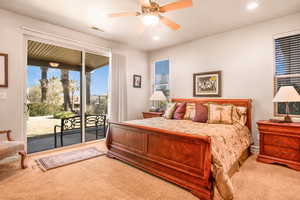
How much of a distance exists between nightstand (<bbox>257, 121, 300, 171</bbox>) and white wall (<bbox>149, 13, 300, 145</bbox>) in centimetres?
55

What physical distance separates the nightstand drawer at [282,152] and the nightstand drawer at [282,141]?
58mm

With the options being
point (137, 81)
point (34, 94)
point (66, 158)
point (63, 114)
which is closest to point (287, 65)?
point (137, 81)

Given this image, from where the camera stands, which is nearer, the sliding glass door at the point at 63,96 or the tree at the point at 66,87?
the sliding glass door at the point at 63,96

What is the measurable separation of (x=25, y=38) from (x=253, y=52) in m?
4.73

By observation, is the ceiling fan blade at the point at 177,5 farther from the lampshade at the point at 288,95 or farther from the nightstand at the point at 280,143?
the nightstand at the point at 280,143

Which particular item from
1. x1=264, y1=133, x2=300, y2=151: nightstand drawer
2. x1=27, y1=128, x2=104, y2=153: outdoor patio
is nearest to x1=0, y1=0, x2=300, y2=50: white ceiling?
x1=264, y1=133, x2=300, y2=151: nightstand drawer

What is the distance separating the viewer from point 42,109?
356 centimetres

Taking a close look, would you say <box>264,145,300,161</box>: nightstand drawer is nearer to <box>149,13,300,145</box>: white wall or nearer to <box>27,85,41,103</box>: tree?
<box>149,13,300,145</box>: white wall

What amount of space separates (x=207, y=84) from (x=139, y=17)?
2299mm

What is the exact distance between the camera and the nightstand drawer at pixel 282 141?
2596 millimetres

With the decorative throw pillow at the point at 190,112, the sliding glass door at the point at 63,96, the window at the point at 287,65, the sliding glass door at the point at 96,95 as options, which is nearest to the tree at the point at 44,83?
the sliding glass door at the point at 63,96

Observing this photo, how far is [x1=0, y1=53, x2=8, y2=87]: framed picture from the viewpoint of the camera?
9.42 ft

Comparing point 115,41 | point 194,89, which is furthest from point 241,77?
point 115,41

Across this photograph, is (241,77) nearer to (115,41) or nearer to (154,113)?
(154,113)
